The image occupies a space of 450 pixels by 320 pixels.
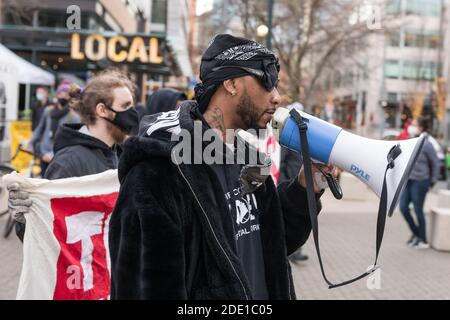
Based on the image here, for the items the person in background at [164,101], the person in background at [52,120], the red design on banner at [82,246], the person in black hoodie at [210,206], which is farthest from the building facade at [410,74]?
the person in black hoodie at [210,206]

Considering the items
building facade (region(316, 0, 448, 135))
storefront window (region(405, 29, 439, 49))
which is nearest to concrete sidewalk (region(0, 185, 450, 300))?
building facade (region(316, 0, 448, 135))

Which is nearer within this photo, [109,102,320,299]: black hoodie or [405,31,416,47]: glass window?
[109,102,320,299]: black hoodie

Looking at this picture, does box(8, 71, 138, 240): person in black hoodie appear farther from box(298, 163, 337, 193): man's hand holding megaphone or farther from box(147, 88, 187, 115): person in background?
box(147, 88, 187, 115): person in background

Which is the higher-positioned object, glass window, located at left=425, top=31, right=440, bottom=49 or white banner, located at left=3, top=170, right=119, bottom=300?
glass window, located at left=425, top=31, right=440, bottom=49

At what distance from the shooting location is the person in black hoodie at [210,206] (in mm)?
1671

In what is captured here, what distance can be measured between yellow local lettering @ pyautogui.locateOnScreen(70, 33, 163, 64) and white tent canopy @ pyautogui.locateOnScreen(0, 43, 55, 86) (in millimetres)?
1100

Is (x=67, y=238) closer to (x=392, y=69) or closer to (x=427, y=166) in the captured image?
(x=427, y=166)

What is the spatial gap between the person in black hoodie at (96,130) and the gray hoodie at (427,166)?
18.3 feet

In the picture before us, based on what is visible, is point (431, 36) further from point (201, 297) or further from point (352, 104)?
point (201, 297)

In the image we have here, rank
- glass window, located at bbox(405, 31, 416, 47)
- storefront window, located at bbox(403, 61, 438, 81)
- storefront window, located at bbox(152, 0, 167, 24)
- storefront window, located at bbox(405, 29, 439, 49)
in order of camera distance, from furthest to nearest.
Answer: glass window, located at bbox(405, 31, 416, 47), storefront window, located at bbox(405, 29, 439, 49), storefront window, located at bbox(403, 61, 438, 81), storefront window, located at bbox(152, 0, 167, 24)

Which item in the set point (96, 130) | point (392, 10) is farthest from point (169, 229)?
point (392, 10)

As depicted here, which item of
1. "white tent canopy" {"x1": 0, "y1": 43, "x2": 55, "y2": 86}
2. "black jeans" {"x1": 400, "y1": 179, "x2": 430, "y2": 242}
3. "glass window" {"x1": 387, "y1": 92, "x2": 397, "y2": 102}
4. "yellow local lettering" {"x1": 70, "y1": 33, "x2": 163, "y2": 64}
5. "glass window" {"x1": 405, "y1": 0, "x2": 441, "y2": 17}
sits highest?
"glass window" {"x1": 405, "y1": 0, "x2": 441, "y2": 17}

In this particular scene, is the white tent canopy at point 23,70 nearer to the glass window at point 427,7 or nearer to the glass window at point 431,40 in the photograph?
the glass window at point 431,40

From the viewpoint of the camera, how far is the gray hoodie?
8023 millimetres
